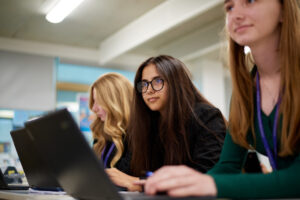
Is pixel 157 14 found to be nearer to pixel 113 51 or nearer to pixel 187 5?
pixel 187 5

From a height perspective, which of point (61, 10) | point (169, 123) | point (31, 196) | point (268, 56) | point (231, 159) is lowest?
point (31, 196)

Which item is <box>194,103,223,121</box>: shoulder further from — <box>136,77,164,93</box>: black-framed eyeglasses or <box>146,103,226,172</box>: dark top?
<box>136,77,164,93</box>: black-framed eyeglasses

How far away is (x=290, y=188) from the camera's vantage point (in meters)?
0.83

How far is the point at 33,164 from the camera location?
1.50 m

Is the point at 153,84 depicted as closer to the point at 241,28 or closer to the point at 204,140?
the point at 204,140

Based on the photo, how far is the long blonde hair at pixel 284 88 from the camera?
935 mm

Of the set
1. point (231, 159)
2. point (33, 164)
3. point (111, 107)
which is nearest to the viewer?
point (231, 159)

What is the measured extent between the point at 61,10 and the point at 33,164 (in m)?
3.32

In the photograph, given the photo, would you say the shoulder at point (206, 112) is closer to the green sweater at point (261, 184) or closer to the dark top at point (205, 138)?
the dark top at point (205, 138)

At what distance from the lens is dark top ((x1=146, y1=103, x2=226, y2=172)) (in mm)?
1710

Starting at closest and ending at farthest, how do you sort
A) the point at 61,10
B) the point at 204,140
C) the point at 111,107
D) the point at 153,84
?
the point at 204,140, the point at 153,84, the point at 111,107, the point at 61,10

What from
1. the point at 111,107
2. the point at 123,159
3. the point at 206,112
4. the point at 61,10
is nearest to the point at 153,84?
the point at 206,112

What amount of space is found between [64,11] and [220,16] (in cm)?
212

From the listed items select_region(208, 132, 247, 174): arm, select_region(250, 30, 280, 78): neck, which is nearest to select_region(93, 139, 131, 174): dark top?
select_region(208, 132, 247, 174): arm
